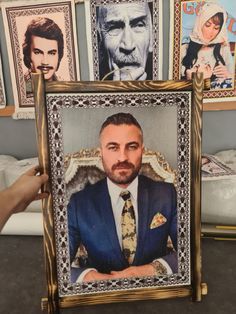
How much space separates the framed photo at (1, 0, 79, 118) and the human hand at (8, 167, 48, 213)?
26.1 inches

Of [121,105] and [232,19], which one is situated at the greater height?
[232,19]

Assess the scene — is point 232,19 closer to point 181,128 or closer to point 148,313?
point 181,128

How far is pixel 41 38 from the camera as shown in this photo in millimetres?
1302

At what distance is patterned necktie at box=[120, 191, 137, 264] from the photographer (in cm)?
84

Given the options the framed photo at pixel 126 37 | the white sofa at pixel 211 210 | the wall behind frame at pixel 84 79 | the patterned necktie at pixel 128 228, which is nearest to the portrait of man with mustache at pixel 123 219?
the patterned necktie at pixel 128 228

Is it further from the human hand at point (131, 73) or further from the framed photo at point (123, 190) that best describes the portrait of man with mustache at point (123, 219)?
the human hand at point (131, 73)

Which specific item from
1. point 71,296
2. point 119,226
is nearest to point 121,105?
point 119,226

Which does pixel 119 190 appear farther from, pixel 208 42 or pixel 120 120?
pixel 208 42

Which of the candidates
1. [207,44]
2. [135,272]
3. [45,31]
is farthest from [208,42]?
[135,272]

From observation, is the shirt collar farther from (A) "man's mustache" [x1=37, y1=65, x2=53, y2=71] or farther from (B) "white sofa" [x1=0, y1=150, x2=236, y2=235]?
(A) "man's mustache" [x1=37, y1=65, x2=53, y2=71]

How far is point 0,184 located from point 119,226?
1.94ft

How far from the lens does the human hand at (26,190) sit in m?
0.74

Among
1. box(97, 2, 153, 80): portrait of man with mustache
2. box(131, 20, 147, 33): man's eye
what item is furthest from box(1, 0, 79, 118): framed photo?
box(131, 20, 147, 33): man's eye

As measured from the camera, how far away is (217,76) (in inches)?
51.3
